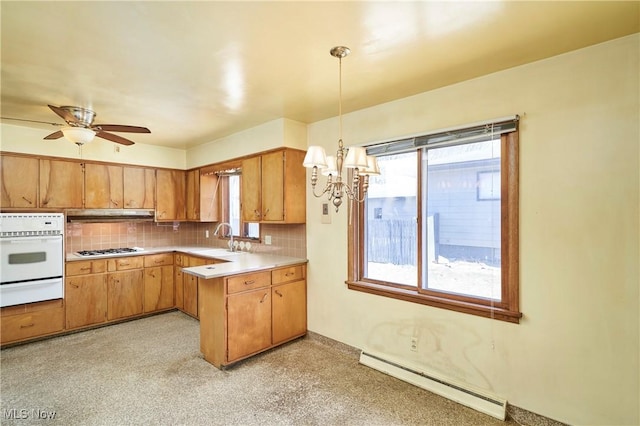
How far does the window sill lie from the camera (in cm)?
225

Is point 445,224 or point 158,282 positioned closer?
point 445,224

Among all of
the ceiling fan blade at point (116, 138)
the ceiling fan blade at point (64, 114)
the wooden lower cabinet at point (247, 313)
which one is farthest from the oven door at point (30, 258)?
the wooden lower cabinet at point (247, 313)

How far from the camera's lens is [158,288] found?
4523 millimetres

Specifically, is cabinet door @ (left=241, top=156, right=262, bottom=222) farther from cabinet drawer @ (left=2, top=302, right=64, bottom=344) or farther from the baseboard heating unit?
cabinet drawer @ (left=2, top=302, right=64, bottom=344)

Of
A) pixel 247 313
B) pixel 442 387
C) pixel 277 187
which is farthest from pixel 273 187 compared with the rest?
pixel 442 387

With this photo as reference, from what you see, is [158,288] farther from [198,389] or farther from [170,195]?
[198,389]

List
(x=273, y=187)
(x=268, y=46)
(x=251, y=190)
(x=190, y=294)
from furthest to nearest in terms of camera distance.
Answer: (x=190, y=294)
(x=251, y=190)
(x=273, y=187)
(x=268, y=46)

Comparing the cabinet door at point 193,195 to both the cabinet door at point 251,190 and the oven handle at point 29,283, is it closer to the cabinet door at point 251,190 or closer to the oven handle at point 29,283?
the cabinet door at point 251,190

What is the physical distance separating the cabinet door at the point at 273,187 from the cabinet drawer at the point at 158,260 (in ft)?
6.31

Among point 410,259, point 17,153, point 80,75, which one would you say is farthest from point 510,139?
point 17,153

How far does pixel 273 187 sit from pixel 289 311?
1.40m

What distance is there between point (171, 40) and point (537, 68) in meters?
2.38

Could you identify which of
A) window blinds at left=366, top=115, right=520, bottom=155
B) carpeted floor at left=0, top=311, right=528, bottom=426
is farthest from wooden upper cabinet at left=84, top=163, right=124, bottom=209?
window blinds at left=366, top=115, right=520, bottom=155

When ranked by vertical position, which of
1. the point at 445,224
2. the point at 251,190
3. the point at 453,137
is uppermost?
the point at 453,137
